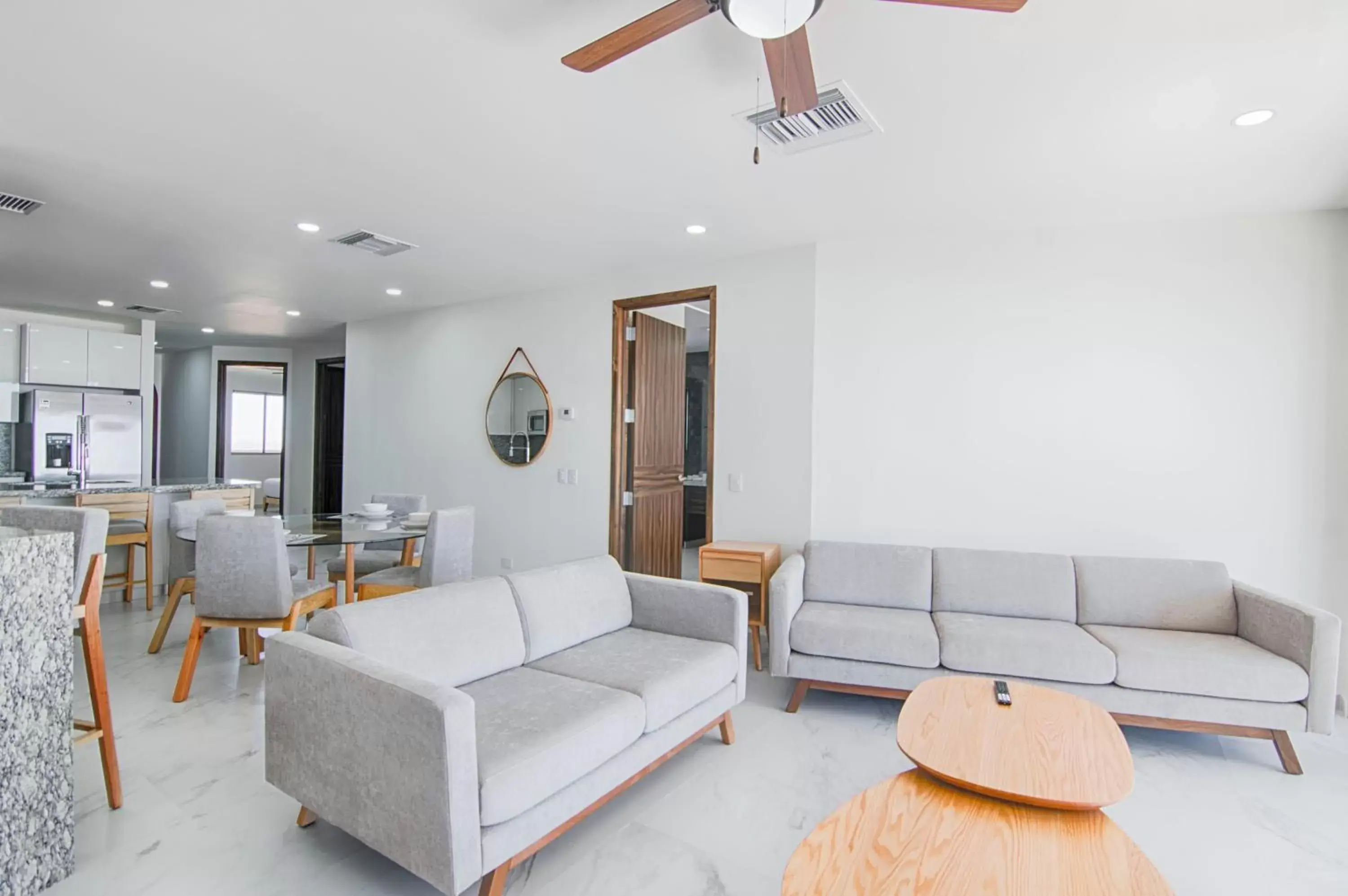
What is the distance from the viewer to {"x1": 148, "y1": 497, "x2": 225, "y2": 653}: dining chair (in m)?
3.80

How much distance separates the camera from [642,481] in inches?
204

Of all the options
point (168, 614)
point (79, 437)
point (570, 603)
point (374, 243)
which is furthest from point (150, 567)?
point (570, 603)

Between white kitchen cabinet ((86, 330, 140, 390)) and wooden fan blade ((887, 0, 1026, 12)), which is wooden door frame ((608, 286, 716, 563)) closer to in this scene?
wooden fan blade ((887, 0, 1026, 12))

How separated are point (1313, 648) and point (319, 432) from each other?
9453mm

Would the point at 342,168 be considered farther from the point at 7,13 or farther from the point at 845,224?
the point at 845,224

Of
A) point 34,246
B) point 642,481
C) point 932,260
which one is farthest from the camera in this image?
point 642,481

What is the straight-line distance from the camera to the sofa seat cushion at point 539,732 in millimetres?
1718

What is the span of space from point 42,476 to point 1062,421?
7.72 metres

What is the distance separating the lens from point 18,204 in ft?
11.4

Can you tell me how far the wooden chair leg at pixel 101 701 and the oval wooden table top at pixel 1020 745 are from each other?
2.51 m

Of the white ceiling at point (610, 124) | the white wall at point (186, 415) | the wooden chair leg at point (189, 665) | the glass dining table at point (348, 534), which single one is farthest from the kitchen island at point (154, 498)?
the white wall at point (186, 415)

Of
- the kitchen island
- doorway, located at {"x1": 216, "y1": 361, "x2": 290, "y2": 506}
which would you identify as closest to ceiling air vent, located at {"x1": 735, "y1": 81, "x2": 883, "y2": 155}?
the kitchen island

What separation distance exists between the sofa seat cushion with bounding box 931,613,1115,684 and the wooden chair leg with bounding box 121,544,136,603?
18.1 ft

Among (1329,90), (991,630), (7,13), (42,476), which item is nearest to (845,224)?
(1329,90)
